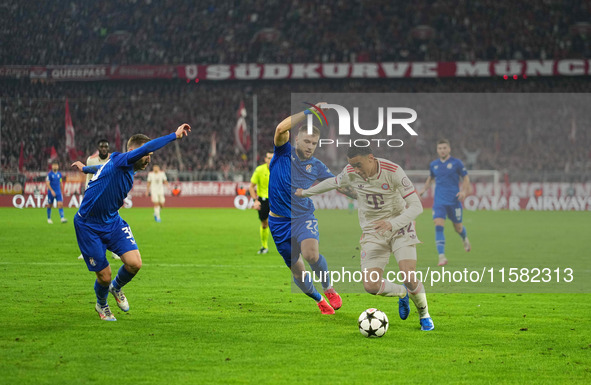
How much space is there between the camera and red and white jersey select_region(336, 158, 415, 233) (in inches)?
306

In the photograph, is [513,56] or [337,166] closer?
[337,166]

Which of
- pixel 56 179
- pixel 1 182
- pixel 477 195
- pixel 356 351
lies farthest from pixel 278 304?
pixel 1 182

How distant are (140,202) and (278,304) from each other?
2728 cm

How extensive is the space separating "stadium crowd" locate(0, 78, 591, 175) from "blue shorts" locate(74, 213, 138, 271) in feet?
101

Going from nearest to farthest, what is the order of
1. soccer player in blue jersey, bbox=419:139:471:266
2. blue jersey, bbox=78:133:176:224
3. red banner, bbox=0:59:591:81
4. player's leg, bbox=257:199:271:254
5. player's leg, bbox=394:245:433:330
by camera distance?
player's leg, bbox=394:245:433:330 < blue jersey, bbox=78:133:176:224 < soccer player in blue jersey, bbox=419:139:471:266 < player's leg, bbox=257:199:271:254 < red banner, bbox=0:59:591:81

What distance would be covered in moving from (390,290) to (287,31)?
41.0m

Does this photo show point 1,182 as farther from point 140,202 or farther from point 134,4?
point 134,4

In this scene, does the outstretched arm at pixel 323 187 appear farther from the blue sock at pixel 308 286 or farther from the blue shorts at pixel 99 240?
the blue shorts at pixel 99 240

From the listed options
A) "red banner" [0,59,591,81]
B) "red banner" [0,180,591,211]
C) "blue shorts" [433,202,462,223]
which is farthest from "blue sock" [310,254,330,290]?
"red banner" [0,59,591,81]

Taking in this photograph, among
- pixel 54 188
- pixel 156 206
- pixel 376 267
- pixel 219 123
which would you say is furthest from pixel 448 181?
pixel 219 123

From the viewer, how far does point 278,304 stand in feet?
31.5

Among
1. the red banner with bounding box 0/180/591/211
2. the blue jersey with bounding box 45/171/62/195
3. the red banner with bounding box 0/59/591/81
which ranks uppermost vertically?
the red banner with bounding box 0/59/591/81

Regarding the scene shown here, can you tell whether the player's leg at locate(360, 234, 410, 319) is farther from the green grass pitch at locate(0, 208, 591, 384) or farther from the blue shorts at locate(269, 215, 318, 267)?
the blue shorts at locate(269, 215, 318, 267)

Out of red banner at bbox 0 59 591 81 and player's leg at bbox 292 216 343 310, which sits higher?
red banner at bbox 0 59 591 81
